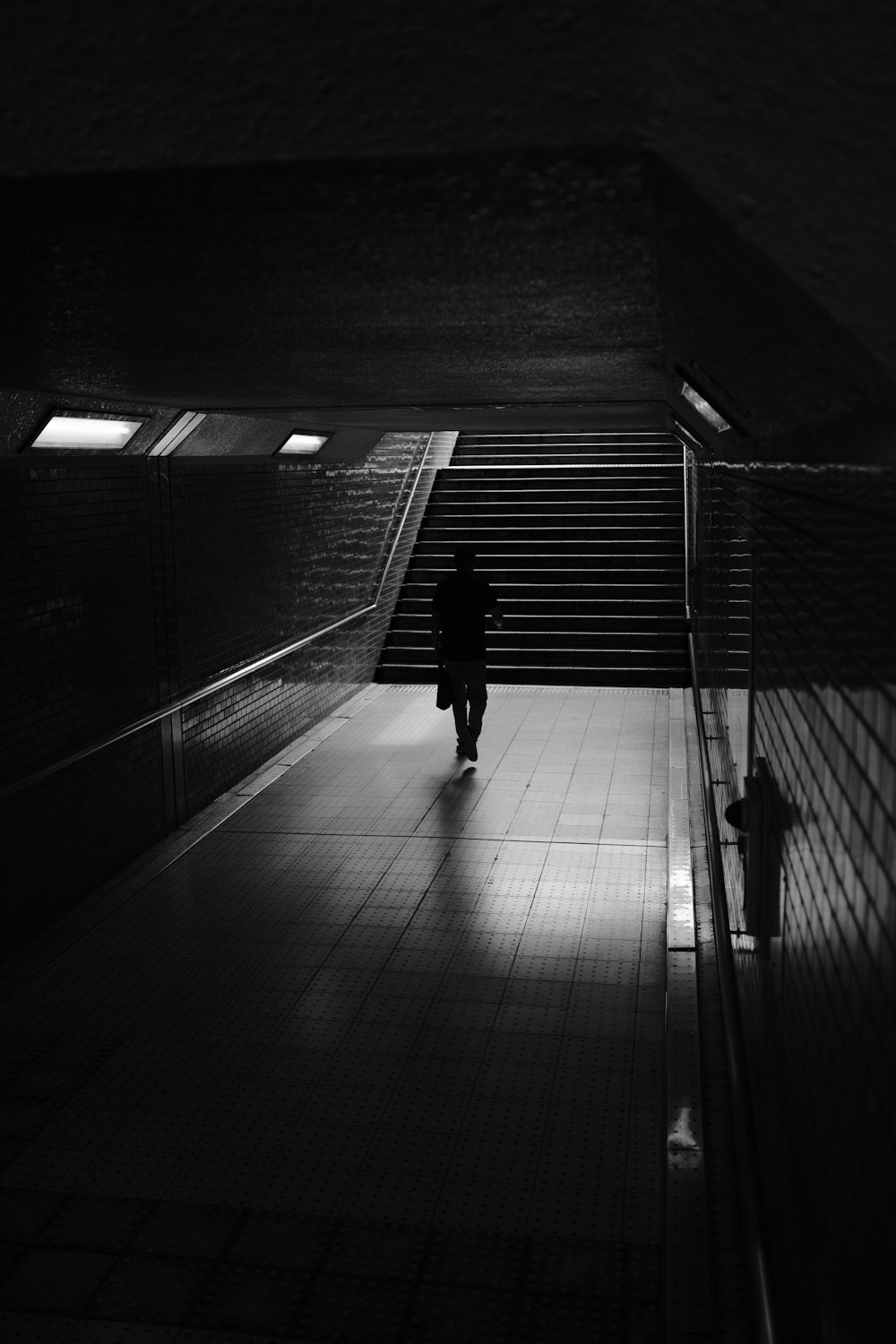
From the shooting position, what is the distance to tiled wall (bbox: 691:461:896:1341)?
1.60 meters

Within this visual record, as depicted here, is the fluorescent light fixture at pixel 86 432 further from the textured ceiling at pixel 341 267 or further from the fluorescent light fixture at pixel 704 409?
the fluorescent light fixture at pixel 704 409

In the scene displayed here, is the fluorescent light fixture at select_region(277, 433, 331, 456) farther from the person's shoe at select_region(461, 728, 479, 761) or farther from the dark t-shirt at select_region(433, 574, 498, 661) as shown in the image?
the person's shoe at select_region(461, 728, 479, 761)

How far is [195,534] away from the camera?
7.98m

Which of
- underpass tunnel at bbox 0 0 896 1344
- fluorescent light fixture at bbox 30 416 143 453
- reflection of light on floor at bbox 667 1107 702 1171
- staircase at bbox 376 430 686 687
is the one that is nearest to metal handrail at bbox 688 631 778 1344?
underpass tunnel at bbox 0 0 896 1344

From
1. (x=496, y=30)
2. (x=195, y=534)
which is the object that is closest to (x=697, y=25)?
(x=496, y=30)

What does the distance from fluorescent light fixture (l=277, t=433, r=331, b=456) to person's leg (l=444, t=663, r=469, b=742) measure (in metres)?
2.15

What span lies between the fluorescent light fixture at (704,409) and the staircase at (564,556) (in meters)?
7.03

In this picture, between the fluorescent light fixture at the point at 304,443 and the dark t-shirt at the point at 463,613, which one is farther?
the fluorescent light fixture at the point at 304,443

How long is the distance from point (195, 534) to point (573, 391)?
330 cm

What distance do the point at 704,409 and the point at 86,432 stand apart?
10.8 ft

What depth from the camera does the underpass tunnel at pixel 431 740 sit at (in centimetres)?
138

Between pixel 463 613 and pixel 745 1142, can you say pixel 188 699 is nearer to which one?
pixel 463 613

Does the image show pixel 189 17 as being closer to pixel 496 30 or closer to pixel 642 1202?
pixel 496 30

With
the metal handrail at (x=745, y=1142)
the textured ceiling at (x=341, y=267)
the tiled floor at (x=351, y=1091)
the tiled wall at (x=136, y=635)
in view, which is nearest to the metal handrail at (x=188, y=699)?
the tiled wall at (x=136, y=635)
